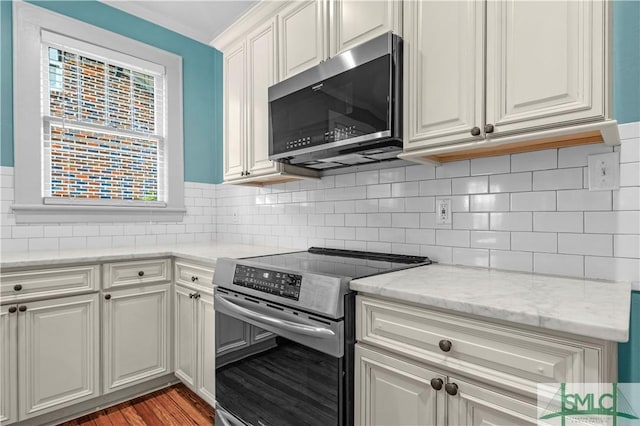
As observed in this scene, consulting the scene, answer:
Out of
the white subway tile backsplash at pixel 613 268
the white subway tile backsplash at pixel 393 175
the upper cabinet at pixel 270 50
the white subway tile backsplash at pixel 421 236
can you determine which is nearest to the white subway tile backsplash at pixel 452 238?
the white subway tile backsplash at pixel 421 236

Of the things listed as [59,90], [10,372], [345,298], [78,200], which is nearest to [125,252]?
[78,200]

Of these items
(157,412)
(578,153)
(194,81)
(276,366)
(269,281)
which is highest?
(194,81)

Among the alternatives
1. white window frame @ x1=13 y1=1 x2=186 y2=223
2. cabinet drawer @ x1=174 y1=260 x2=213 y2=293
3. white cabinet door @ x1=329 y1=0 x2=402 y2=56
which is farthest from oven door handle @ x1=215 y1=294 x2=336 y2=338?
white window frame @ x1=13 y1=1 x2=186 y2=223

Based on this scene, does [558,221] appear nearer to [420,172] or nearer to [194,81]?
[420,172]

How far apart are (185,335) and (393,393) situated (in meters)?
1.59

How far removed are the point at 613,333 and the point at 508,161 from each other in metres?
0.91

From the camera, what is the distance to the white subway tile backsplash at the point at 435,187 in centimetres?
169

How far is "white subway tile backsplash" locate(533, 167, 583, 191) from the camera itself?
4.34ft

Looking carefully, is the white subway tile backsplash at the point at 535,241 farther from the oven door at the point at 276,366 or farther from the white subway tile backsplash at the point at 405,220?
the oven door at the point at 276,366

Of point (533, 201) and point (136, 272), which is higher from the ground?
point (533, 201)

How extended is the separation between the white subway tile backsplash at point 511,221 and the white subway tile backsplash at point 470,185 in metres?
0.13

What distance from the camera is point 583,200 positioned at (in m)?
1.31

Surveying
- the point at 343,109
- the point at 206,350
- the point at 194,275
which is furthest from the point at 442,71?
the point at 206,350

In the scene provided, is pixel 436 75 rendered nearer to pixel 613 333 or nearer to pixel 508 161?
pixel 508 161
